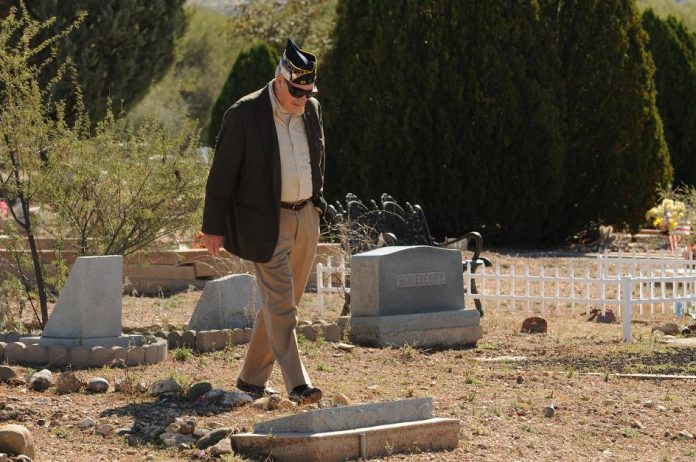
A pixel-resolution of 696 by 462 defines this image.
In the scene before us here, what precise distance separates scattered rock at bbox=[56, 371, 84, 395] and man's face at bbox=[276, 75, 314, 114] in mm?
1844

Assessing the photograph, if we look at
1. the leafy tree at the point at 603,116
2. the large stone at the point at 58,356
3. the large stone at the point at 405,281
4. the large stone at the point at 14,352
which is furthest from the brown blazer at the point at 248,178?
the leafy tree at the point at 603,116

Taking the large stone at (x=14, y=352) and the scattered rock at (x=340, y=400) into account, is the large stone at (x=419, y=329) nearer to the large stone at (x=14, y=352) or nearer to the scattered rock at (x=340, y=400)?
the large stone at (x=14, y=352)

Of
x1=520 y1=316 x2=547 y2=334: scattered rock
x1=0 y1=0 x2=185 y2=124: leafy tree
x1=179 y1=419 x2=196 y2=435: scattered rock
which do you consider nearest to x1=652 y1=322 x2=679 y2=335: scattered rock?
x1=520 y1=316 x2=547 y2=334: scattered rock

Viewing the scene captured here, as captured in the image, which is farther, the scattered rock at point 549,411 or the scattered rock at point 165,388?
the scattered rock at point 165,388

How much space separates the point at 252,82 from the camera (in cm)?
2416

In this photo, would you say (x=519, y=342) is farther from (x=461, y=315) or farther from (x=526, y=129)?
(x=526, y=129)

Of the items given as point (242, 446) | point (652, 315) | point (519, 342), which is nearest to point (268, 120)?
point (242, 446)

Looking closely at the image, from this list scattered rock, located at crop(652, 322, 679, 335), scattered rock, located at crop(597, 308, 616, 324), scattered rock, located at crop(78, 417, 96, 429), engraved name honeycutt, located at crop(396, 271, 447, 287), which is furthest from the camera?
scattered rock, located at crop(597, 308, 616, 324)

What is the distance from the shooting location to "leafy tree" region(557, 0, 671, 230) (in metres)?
18.7

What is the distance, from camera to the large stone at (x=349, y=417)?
5500 mm

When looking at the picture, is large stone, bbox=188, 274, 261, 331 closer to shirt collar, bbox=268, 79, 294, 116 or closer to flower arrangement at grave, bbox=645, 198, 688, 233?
shirt collar, bbox=268, 79, 294, 116

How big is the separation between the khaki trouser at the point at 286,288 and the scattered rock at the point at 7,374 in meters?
1.36

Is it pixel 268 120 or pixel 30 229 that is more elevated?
pixel 268 120

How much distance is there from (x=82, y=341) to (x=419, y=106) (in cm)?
1074
